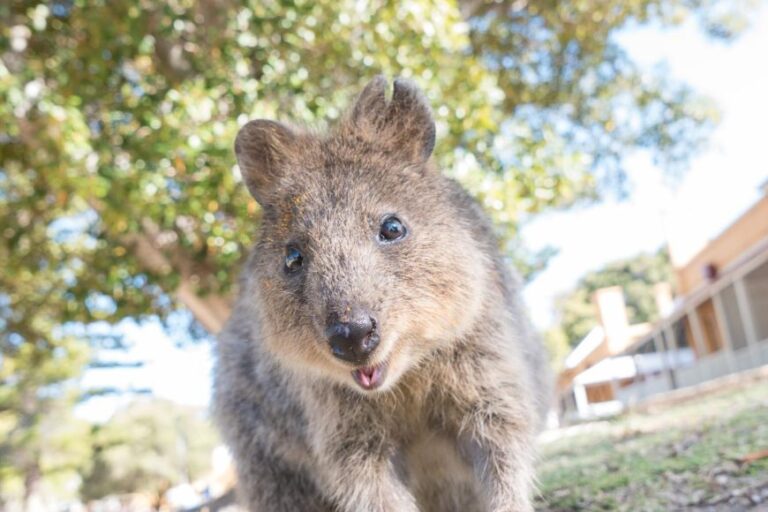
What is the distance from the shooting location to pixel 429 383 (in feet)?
9.85

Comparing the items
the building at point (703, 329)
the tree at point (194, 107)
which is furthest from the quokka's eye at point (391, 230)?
the building at point (703, 329)

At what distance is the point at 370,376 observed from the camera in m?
2.62

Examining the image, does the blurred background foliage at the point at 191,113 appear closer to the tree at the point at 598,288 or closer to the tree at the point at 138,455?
the tree at the point at 598,288

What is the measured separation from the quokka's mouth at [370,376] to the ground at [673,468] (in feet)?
4.41

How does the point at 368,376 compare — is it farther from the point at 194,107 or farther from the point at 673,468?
the point at 194,107

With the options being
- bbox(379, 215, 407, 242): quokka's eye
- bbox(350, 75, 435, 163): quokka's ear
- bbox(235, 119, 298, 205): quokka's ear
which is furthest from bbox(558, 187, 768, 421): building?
bbox(379, 215, 407, 242): quokka's eye

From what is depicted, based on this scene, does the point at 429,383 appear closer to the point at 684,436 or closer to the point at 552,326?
the point at 684,436

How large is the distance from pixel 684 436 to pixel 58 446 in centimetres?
2899

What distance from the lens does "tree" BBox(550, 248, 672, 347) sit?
7.37 meters

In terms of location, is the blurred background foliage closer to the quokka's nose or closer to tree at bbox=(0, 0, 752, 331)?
tree at bbox=(0, 0, 752, 331)

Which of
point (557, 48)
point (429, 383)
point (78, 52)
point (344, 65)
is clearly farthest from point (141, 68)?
point (429, 383)

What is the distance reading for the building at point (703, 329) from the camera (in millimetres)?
11000

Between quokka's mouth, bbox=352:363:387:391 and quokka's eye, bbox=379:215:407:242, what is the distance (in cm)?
49

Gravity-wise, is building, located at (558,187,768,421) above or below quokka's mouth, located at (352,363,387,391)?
above
